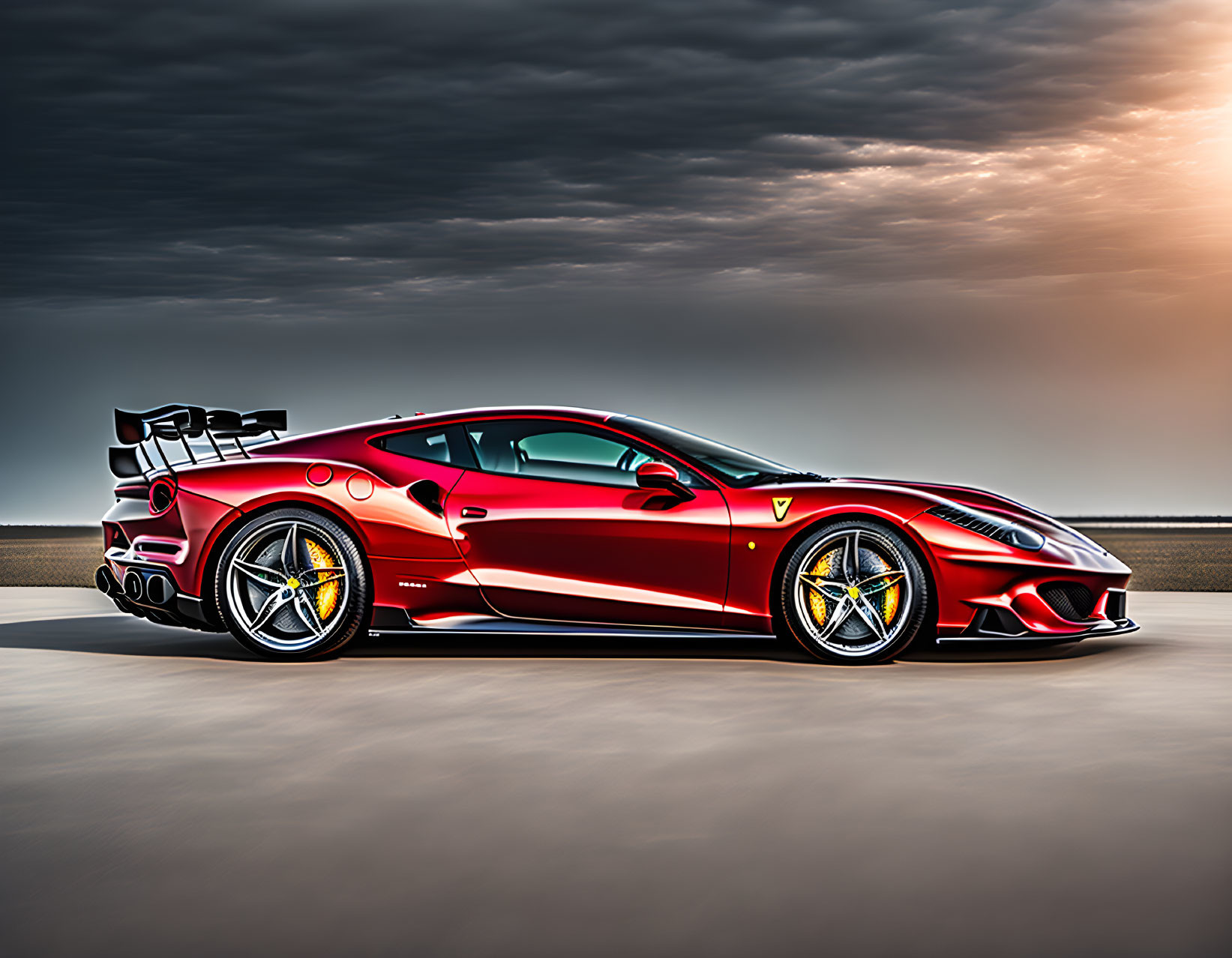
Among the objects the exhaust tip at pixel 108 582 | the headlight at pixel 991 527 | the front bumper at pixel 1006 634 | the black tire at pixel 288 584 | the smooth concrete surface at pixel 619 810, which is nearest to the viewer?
the smooth concrete surface at pixel 619 810

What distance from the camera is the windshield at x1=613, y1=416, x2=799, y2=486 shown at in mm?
7363

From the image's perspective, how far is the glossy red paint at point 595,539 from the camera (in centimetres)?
698

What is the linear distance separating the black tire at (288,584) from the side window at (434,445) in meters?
0.52

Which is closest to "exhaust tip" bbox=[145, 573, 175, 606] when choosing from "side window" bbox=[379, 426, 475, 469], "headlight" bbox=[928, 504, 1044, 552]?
"side window" bbox=[379, 426, 475, 469]

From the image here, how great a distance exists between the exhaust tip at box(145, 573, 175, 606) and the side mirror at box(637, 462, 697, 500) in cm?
244

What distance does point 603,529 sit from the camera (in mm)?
7117

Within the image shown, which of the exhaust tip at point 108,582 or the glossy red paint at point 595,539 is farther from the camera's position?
the exhaust tip at point 108,582

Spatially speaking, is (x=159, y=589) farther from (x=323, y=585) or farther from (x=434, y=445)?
(x=434, y=445)

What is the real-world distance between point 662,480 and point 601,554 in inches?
18.0

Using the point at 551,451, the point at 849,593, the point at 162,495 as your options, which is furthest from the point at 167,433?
the point at 849,593

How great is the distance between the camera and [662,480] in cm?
709

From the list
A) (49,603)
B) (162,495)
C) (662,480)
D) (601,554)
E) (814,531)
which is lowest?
(49,603)

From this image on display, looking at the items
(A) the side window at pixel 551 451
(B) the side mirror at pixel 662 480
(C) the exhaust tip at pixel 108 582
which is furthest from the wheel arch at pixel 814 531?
(C) the exhaust tip at pixel 108 582

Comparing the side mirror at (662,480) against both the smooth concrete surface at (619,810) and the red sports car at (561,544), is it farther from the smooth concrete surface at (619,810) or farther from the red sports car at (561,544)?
the smooth concrete surface at (619,810)
